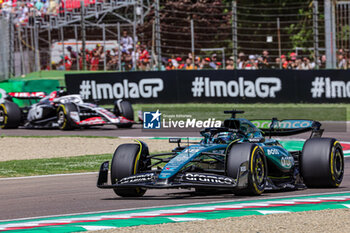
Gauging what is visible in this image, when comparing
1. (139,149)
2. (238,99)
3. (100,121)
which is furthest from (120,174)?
(238,99)

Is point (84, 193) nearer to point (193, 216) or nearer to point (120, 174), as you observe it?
point (120, 174)

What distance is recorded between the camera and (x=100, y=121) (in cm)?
2147

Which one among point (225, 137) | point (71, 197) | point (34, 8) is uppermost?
point (34, 8)

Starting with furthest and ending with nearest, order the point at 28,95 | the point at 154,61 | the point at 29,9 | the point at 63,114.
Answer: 1. the point at 29,9
2. the point at 154,61
3. the point at 28,95
4. the point at 63,114

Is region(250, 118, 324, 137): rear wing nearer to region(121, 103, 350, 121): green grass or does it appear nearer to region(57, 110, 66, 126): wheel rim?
region(121, 103, 350, 121): green grass

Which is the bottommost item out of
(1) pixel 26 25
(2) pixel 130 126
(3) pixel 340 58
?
(2) pixel 130 126

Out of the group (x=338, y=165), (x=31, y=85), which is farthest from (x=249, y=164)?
(x=31, y=85)

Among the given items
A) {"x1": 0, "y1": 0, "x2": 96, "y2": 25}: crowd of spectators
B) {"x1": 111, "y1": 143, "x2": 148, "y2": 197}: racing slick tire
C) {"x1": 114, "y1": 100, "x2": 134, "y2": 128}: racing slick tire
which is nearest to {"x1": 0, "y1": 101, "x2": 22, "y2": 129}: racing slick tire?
{"x1": 114, "y1": 100, "x2": 134, "y2": 128}: racing slick tire

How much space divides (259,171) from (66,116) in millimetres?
13575

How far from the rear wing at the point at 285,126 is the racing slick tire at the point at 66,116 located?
37.9 ft

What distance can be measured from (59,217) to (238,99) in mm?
18762

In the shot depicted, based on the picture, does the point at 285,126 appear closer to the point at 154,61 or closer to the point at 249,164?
the point at 249,164

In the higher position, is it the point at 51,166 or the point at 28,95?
the point at 28,95

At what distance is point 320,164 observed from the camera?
958cm
